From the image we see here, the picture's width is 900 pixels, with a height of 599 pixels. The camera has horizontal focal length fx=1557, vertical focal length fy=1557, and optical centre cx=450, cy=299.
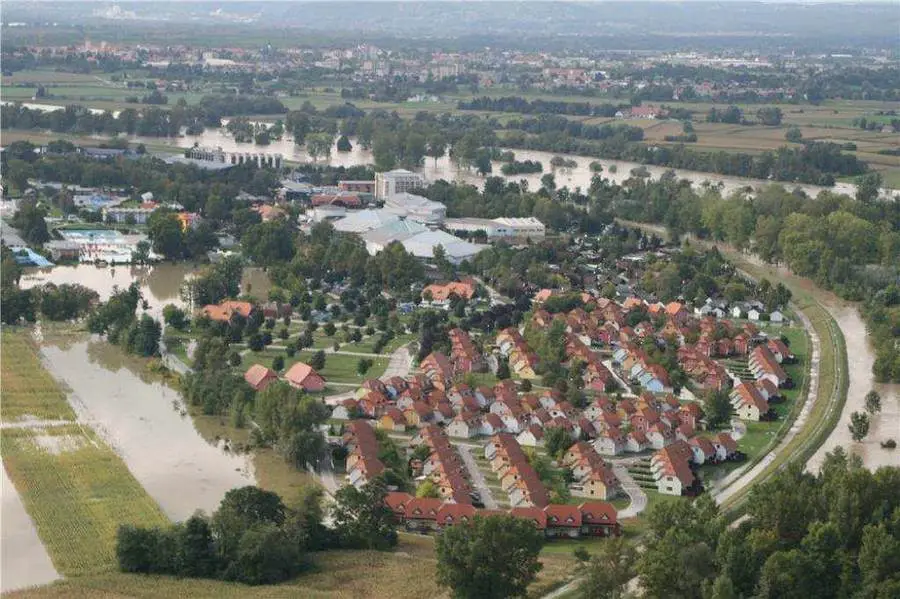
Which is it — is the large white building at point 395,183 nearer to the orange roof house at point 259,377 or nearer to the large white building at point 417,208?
the large white building at point 417,208

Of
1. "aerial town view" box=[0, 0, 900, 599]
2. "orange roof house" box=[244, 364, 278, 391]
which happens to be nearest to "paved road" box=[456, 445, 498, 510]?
"aerial town view" box=[0, 0, 900, 599]

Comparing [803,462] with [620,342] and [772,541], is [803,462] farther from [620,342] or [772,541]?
[620,342]

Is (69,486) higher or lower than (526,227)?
higher

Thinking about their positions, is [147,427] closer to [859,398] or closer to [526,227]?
[859,398]

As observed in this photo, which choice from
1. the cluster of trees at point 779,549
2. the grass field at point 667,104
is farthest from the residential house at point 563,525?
the grass field at point 667,104

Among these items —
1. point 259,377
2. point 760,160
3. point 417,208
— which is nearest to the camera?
point 259,377

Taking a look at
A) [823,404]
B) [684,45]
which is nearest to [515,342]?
[823,404]

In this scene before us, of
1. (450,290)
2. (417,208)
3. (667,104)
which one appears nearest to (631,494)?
(450,290)
